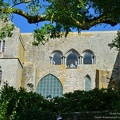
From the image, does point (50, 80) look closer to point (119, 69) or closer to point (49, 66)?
point (49, 66)

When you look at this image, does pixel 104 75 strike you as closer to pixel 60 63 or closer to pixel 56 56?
pixel 60 63

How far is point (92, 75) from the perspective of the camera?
143 feet

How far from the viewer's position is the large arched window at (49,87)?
43044mm

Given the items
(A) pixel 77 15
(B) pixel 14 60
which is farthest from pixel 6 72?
(A) pixel 77 15

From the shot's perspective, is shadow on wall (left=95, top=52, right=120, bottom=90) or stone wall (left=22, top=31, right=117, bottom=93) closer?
shadow on wall (left=95, top=52, right=120, bottom=90)

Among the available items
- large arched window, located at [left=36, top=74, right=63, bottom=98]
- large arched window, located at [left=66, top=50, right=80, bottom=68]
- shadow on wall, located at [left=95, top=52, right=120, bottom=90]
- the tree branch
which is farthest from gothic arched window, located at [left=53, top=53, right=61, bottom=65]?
the tree branch

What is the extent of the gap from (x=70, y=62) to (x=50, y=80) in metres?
4.37

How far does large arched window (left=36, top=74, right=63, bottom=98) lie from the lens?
4304 centimetres

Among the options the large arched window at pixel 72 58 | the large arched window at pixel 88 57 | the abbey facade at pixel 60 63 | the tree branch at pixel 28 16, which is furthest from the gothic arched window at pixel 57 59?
the tree branch at pixel 28 16

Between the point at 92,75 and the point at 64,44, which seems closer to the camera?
the point at 92,75

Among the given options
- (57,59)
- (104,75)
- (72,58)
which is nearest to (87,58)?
(72,58)

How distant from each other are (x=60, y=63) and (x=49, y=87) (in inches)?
183

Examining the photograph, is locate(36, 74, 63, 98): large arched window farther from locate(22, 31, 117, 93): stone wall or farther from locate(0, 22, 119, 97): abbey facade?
locate(22, 31, 117, 93): stone wall

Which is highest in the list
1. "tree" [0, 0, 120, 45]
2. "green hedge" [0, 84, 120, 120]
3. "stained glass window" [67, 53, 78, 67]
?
"stained glass window" [67, 53, 78, 67]
